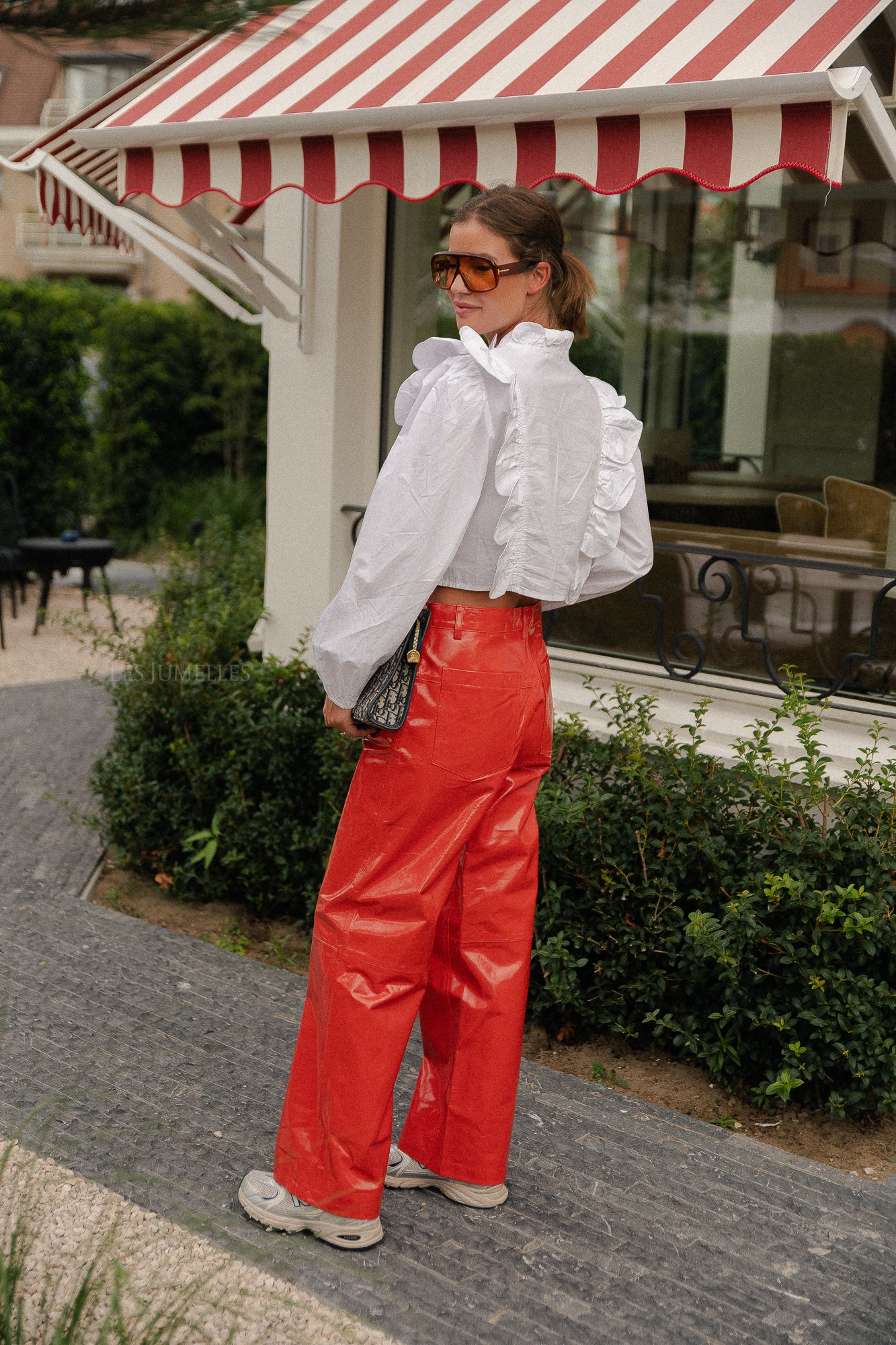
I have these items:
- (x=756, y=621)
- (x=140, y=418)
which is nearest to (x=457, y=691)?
(x=756, y=621)

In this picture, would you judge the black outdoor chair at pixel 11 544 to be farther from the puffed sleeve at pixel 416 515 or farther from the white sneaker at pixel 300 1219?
the puffed sleeve at pixel 416 515

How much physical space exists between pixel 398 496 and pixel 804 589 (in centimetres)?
299

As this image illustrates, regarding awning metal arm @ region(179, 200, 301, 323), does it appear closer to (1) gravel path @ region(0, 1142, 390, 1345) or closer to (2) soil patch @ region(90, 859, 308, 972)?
(2) soil patch @ region(90, 859, 308, 972)

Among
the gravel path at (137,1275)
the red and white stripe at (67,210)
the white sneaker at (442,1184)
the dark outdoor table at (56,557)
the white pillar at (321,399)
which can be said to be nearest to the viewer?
the gravel path at (137,1275)

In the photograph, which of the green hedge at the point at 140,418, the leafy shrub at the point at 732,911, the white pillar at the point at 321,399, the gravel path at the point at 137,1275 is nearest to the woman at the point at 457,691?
the gravel path at the point at 137,1275

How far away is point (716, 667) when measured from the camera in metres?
5.34

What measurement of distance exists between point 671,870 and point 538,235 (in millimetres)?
1927

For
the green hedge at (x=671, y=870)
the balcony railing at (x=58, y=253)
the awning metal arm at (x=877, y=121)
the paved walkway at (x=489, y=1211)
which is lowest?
the paved walkway at (x=489, y=1211)

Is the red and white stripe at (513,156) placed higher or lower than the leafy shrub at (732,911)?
higher

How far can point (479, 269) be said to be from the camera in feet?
8.93

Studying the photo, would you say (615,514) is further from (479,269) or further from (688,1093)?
(688,1093)

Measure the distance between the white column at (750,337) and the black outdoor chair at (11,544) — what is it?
5.48 metres

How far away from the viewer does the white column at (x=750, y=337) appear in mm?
9008

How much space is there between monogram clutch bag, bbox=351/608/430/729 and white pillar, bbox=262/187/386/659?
322 cm
